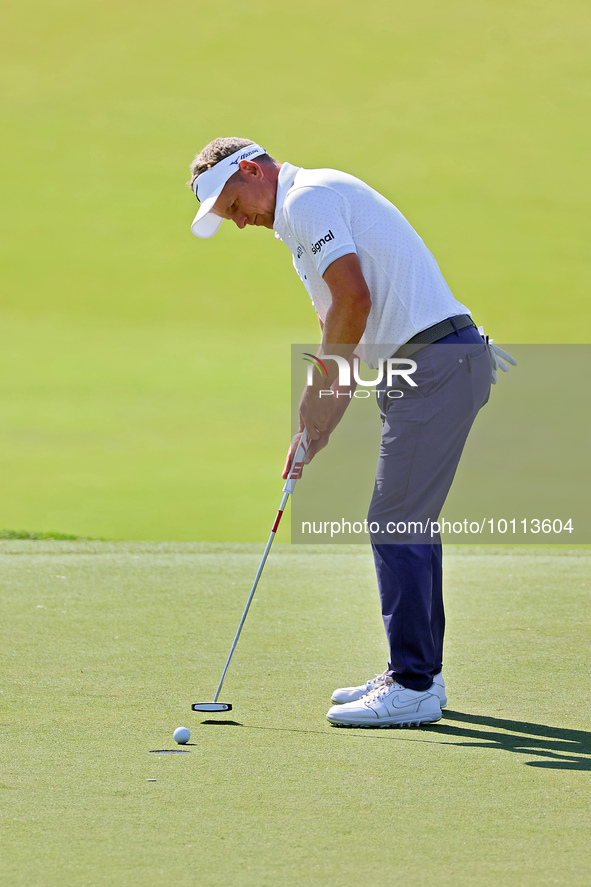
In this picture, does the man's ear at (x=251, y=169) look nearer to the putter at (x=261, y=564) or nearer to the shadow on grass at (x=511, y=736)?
the putter at (x=261, y=564)

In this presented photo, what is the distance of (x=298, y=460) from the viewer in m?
2.64

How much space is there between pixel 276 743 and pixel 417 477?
65 centimetres

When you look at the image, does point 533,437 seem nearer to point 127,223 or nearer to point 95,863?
point 127,223

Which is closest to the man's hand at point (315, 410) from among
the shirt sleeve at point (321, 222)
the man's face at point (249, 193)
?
the shirt sleeve at point (321, 222)

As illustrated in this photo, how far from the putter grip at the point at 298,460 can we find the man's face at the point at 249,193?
510 millimetres

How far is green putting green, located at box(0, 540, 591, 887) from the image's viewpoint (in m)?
1.49

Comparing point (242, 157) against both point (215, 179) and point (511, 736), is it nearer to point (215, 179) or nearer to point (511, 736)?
point (215, 179)

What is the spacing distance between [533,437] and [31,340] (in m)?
3.50

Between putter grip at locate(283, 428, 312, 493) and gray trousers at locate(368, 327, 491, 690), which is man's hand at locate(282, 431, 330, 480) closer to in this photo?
putter grip at locate(283, 428, 312, 493)

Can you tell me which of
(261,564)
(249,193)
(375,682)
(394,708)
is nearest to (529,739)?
(394,708)

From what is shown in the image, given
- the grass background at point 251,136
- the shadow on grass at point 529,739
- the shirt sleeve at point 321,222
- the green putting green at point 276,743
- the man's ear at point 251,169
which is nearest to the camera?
the green putting green at point 276,743

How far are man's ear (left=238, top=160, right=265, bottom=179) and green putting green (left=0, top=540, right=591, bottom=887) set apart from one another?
1.17 metres

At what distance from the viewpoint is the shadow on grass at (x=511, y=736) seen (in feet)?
6.78

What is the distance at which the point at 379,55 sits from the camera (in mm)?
8234
